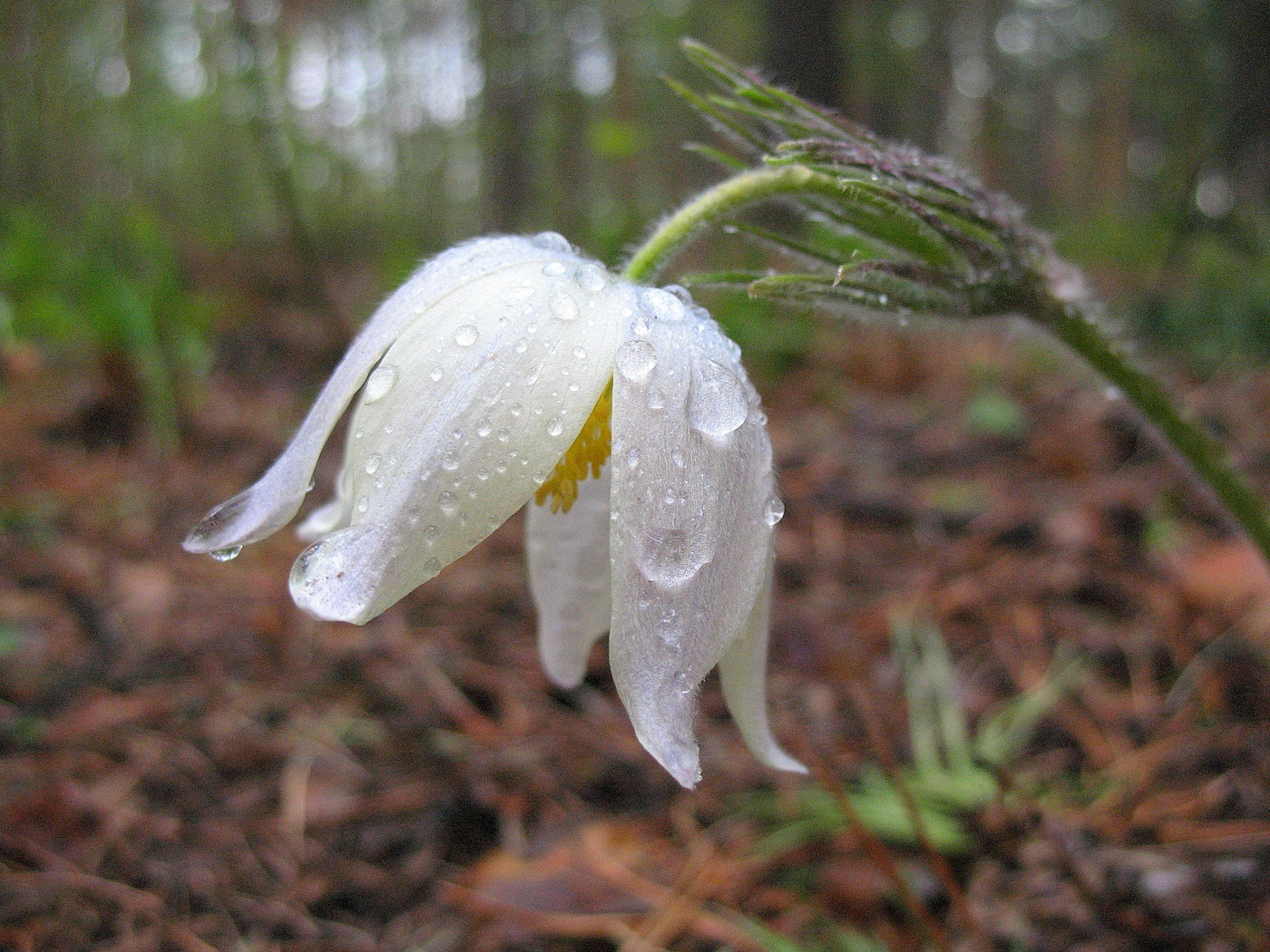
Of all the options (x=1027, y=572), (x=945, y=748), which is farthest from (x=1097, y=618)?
(x=945, y=748)

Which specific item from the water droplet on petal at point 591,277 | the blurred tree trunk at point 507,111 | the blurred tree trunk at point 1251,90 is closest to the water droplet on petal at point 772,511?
the water droplet on petal at point 591,277

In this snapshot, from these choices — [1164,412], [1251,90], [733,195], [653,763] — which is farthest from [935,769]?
[1251,90]

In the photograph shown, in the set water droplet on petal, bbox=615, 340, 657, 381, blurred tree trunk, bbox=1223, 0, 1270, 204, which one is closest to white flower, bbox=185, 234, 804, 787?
water droplet on petal, bbox=615, 340, 657, 381

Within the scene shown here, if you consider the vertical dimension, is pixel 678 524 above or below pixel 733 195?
below

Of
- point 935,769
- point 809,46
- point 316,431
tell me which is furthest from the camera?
point 809,46

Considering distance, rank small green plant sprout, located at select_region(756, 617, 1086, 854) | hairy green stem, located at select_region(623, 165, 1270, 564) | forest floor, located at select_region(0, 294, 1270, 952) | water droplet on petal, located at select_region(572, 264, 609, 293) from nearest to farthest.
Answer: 1. water droplet on petal, located at select_region(572, 264, 609, 293)
2. hairy green stem, located at select_region(623, 165, 1270, 564)
3. forest floor, located at select_region(0, 294, 1270, 952)
4. small green plant sprout, located at select_region(756, 617, 1086, 854)

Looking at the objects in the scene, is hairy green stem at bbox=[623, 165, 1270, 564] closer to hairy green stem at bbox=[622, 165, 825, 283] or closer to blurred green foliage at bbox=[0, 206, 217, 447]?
hairy green stem at bbox=[622, 165, 825, 283]

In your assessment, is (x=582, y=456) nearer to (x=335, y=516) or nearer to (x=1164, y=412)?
(x=335, y=516)

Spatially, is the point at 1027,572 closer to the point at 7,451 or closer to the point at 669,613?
the point at 669,613
